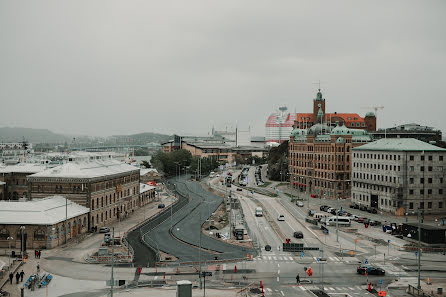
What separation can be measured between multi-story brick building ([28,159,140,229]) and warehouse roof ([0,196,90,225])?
6777 millimetres

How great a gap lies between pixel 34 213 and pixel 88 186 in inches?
598

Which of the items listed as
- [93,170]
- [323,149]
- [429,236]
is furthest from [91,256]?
[323,149]

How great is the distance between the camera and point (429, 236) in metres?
75.4

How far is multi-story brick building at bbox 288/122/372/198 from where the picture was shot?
136250 mm

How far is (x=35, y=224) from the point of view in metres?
71.9

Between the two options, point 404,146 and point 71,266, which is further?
point 404,146

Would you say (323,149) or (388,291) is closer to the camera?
(388,291)

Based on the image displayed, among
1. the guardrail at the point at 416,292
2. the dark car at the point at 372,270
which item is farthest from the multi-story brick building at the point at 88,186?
the guardrail at the point at 416,292

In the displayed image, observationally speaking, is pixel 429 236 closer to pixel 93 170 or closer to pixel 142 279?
pixel 142 279

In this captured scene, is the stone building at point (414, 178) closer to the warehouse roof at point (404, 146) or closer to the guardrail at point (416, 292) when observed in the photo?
the warehouse roof at point (404, 146)

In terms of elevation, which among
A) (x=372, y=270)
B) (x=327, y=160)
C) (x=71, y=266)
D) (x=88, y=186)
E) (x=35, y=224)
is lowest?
(x=71, y=266)

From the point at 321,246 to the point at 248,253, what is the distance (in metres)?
13.1

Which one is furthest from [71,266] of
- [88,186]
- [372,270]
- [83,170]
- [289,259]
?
[372,270]

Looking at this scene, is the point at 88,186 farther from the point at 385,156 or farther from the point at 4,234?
the point at 385,156
